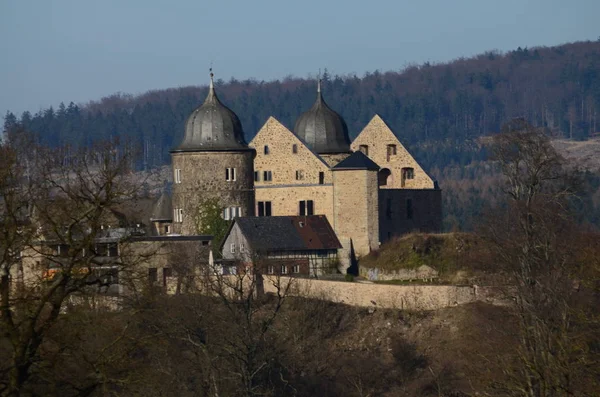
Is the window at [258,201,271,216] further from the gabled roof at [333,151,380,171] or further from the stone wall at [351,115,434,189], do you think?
the stone wall at [351,115,434,189]

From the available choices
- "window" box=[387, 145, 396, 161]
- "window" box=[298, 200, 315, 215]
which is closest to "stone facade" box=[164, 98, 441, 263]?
"window" box=[298, 200, 315, 215]

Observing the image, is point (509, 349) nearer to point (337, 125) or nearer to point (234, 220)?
point (234, 220)

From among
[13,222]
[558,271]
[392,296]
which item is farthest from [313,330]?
[13,222]

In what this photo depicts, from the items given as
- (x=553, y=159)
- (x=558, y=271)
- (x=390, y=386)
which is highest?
(x=553, y=159)

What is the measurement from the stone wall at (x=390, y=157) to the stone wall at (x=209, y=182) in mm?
6078

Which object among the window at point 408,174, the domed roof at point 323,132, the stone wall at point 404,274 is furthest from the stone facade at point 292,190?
the stone wall at point 404,274

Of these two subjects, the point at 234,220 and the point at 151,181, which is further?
the point at 151,181

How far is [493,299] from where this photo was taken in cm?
4719

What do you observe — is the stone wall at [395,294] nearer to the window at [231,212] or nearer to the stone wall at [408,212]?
the window at [231,212]

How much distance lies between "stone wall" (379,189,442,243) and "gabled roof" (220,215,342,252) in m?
2.29

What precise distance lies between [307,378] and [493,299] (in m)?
6.19

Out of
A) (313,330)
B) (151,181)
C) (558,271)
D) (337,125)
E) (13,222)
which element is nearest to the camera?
(13,222)

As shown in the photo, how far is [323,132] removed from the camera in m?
60.0

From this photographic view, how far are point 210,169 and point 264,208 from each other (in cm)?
261
